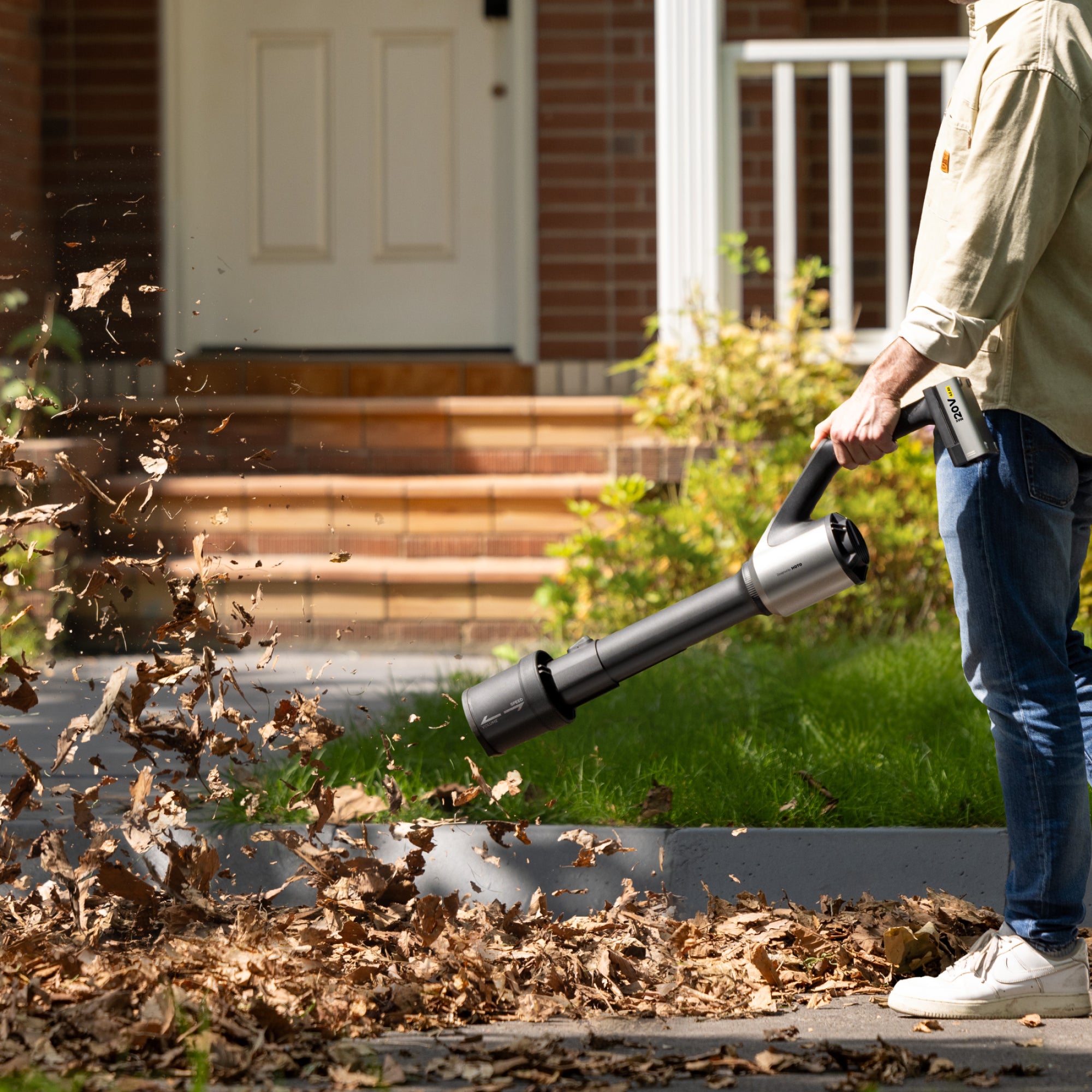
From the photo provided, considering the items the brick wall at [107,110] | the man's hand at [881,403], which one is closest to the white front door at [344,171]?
the brick wall at [107,110]

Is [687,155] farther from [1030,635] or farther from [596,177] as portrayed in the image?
[1030,635]

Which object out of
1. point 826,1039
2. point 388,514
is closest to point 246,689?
point 388,514

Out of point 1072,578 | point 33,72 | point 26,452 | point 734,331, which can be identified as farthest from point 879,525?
point 33,72

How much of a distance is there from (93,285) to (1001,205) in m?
1.84

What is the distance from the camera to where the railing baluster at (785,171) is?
6.01m

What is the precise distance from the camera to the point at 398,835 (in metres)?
3.09

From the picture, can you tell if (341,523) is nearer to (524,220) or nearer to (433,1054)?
(524,220)

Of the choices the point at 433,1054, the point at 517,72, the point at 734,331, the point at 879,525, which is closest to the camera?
the point at 433,1054

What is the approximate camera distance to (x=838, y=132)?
6004mm

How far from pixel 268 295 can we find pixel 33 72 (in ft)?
5.18

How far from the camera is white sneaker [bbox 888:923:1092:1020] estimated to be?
253cm

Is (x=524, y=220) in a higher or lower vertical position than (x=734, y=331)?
higher

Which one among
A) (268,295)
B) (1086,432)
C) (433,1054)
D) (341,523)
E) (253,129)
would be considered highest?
(253,129)

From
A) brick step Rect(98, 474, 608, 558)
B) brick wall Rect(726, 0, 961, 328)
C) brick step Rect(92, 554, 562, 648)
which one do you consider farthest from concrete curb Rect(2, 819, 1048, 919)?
brick wall Rect(726, 0, 961, 328)
